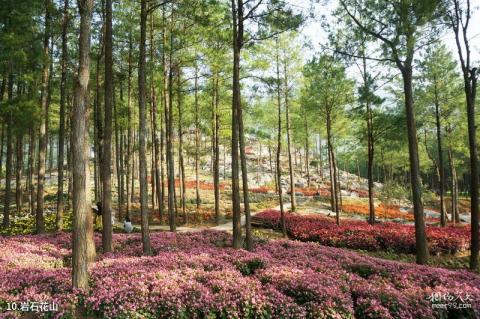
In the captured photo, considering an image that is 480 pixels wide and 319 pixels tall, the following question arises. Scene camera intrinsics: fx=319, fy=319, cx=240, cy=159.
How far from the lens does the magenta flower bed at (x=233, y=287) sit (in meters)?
6.21

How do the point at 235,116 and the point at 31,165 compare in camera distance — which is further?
the point at 31,165

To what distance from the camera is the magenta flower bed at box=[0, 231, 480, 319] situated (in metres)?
6.21

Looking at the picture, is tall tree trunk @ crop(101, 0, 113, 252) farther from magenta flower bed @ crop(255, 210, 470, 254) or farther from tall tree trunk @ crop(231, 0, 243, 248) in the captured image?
magenta flower bed @ crop(255, 210, 470, 254)

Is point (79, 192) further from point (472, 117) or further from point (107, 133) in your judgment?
point (472, 117)

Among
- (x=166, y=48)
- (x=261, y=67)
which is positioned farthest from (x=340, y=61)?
(x=166, y=48)

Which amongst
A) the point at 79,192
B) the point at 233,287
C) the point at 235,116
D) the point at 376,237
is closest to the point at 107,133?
the point at 235,116

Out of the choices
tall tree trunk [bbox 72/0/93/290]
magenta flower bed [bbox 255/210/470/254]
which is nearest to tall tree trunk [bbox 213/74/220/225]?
magenta flower bed [bbox 255/210/470/254]

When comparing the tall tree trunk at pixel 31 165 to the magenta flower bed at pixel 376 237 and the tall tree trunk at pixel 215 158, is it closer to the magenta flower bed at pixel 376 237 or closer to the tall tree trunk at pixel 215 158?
the tall tree trunk at pixel 215 158

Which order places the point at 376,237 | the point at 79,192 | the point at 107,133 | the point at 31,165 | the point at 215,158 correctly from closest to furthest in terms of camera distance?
1. the point at 79,192
2. the point at 107,133
3. the point at 31,165
4. the point at 376,237
5. the point at 215,158

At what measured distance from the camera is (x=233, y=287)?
6.94m

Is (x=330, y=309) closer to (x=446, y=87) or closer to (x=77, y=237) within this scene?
(x=77, y=237)

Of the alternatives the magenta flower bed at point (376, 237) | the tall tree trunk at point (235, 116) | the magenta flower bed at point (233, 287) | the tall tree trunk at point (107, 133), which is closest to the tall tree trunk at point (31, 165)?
the tall tree trunk at point (107, 133)

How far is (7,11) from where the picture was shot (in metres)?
14.2

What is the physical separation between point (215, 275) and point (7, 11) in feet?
49.2
